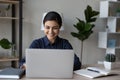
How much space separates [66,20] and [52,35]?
1845 mm

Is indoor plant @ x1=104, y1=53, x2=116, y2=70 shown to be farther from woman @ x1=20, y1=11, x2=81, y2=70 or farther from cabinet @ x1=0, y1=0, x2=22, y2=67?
cabinet @ x1=0, y1=0, x2=22, y2=67

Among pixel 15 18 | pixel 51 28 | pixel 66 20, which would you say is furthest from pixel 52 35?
pixel 66 20

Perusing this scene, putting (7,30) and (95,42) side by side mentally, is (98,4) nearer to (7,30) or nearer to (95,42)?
(95,42)

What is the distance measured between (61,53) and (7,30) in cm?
232

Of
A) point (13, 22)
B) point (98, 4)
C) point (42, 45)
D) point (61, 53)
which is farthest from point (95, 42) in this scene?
point (61, 53)

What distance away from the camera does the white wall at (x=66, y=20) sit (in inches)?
146

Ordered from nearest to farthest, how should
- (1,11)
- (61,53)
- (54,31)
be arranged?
(61,53), (54,31), (1,11)

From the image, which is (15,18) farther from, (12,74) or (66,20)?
(12,74)

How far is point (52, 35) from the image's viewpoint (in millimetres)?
2152

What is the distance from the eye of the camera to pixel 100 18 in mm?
4211

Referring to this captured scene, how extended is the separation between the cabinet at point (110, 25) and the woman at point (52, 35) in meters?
1.88

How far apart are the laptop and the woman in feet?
1.37

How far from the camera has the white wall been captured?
146 inches

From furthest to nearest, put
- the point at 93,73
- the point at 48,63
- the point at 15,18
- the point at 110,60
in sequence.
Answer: the point at 15,18
the point at 110,60
the point at 93,73
the point at 48,63
